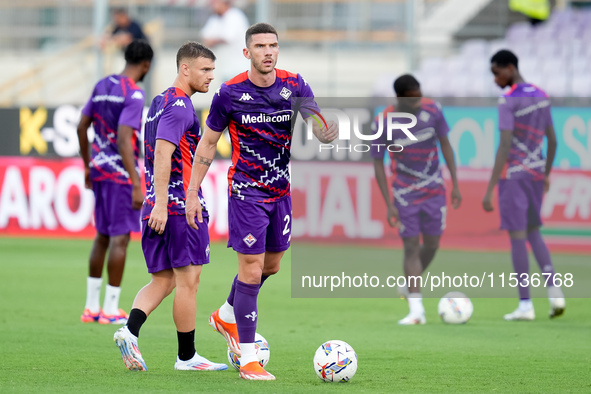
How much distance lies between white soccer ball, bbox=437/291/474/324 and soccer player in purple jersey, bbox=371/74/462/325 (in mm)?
220

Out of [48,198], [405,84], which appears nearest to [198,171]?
[405,84]

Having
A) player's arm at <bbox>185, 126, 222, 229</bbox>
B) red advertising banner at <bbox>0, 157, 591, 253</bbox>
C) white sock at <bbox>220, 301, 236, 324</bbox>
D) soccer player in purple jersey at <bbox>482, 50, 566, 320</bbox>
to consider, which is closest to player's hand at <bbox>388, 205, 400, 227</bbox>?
soccer player in purple jersey at <bbox>482, 50, 566, 320</bbox>

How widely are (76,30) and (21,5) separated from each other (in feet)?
4.92

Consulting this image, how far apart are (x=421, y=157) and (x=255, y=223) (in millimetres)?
3254

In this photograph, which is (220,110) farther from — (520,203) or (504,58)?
(520,203)

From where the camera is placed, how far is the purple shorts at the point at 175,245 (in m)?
6.01

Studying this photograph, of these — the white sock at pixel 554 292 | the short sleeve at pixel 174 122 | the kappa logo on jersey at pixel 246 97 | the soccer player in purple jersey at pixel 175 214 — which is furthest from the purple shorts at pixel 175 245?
the white sock at pixel 554 292

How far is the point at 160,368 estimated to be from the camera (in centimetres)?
620

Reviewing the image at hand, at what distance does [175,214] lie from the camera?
239 inches

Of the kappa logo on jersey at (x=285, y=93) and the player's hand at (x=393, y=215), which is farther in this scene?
the player's hand at (x=393, y=215)

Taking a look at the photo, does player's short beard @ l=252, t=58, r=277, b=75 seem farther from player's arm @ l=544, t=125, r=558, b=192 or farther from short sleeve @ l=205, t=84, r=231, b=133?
player's arm @ l=544, t=125, r=558, b=192

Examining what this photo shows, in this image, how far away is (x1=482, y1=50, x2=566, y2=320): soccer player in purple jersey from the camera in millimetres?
8898

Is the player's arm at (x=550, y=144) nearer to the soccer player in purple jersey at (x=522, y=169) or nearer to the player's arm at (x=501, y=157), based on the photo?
the soccer player in purple jersey at (x=522, y=169)

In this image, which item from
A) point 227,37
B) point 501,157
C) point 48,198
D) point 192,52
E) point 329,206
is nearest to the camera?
point 192,52
